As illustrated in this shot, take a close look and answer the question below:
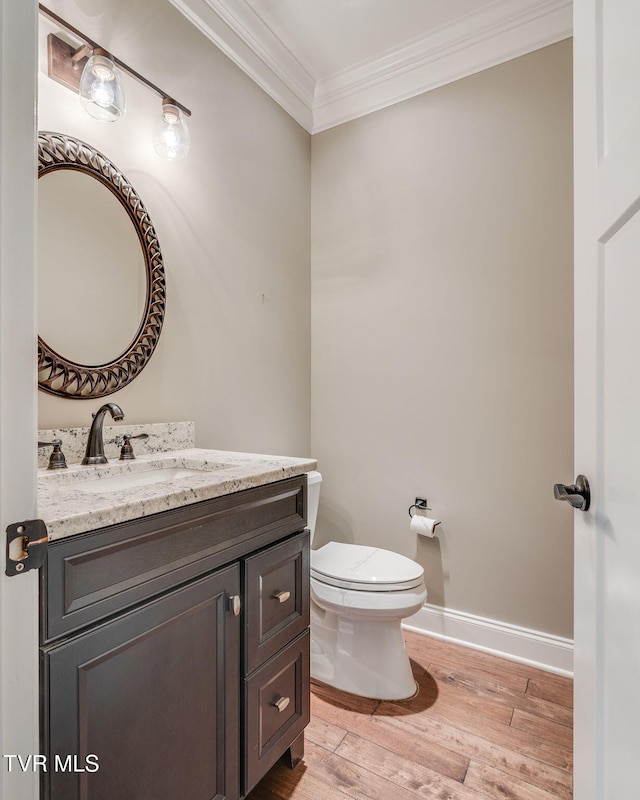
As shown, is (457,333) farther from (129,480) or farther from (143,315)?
(129,480)

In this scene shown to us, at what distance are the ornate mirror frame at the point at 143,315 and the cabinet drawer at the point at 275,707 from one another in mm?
Answer: 961

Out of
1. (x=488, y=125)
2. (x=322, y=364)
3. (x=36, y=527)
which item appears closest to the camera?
(x=36, y=527)

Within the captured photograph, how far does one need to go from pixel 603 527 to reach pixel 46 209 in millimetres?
1576

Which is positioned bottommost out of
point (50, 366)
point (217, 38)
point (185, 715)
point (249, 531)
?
point (185, 715)

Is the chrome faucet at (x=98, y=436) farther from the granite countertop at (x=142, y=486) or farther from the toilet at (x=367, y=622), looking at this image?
the toilet at (x=367, y=622)

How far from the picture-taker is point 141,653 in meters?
0.82

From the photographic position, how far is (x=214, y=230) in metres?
1.81

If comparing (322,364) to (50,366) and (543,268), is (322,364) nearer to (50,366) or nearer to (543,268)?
(543,268)

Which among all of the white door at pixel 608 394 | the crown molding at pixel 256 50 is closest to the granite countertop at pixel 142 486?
the white door at pixel 608 394

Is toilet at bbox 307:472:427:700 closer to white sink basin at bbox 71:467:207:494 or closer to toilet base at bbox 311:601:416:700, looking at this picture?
toilet base at bbox 311:601:416:700

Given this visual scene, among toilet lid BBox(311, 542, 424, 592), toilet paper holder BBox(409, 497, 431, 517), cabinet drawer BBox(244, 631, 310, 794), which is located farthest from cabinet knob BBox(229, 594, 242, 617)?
toilet paper holder BBox(409, 497, 431, 517)

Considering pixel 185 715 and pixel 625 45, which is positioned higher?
pixel 625 45

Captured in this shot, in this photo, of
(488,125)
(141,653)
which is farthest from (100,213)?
(488,125)

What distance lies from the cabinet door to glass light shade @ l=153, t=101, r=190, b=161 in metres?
1.41
